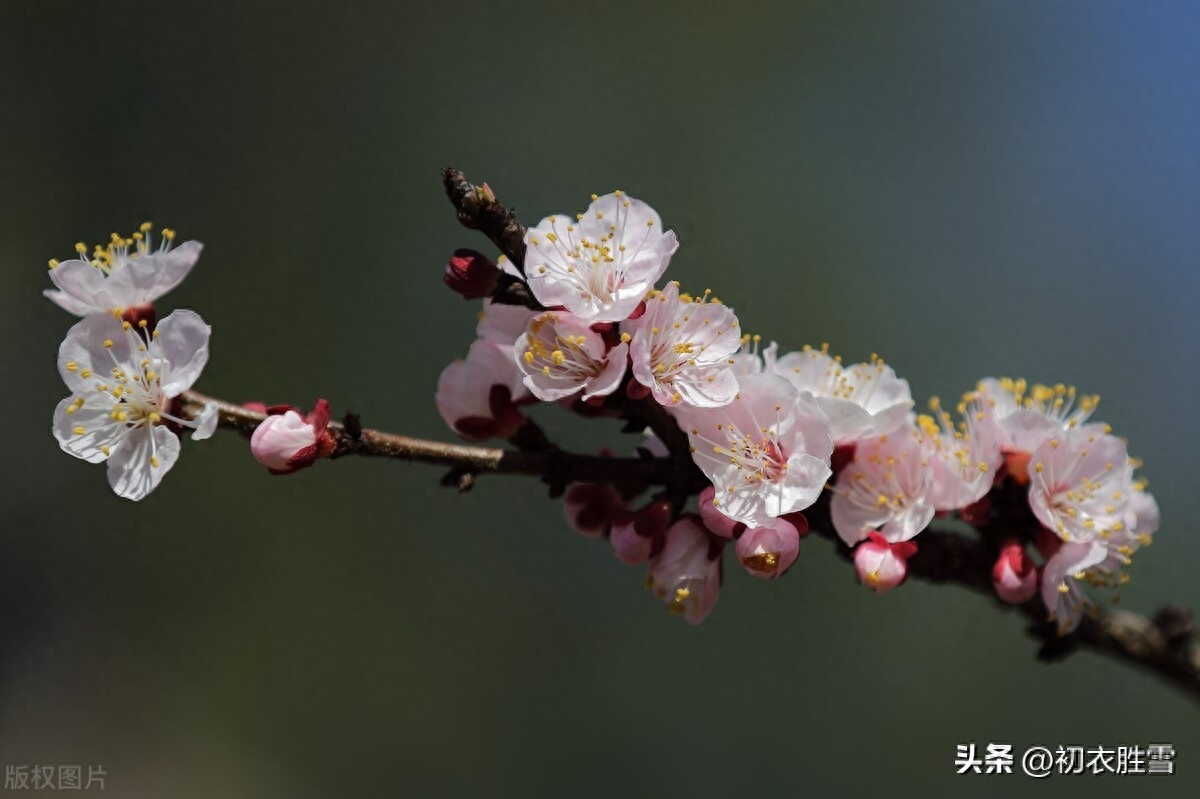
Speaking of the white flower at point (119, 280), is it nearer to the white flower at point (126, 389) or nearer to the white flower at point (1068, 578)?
the white flower at point (126, 389)

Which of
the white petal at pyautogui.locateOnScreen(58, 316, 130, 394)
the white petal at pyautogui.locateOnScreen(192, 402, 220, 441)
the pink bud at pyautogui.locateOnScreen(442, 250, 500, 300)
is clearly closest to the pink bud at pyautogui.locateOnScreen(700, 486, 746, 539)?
the pink bud at pyautogui.locateOnScreen(442, 250, 500, 300)

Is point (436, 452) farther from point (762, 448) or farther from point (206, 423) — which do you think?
point (762, 448)

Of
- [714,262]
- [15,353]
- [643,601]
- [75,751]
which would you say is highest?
[714,262]

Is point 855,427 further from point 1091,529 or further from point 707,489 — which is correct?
point 1091,529

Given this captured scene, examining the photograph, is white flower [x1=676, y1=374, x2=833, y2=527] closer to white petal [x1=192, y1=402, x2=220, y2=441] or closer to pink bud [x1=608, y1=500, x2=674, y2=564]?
pink bud [x1=608, y1=500, x2=674, y2=564]

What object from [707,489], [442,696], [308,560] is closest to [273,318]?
[308,560]

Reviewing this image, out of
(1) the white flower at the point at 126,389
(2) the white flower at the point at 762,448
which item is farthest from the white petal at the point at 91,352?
(2) the white flower at the point at 762,448
